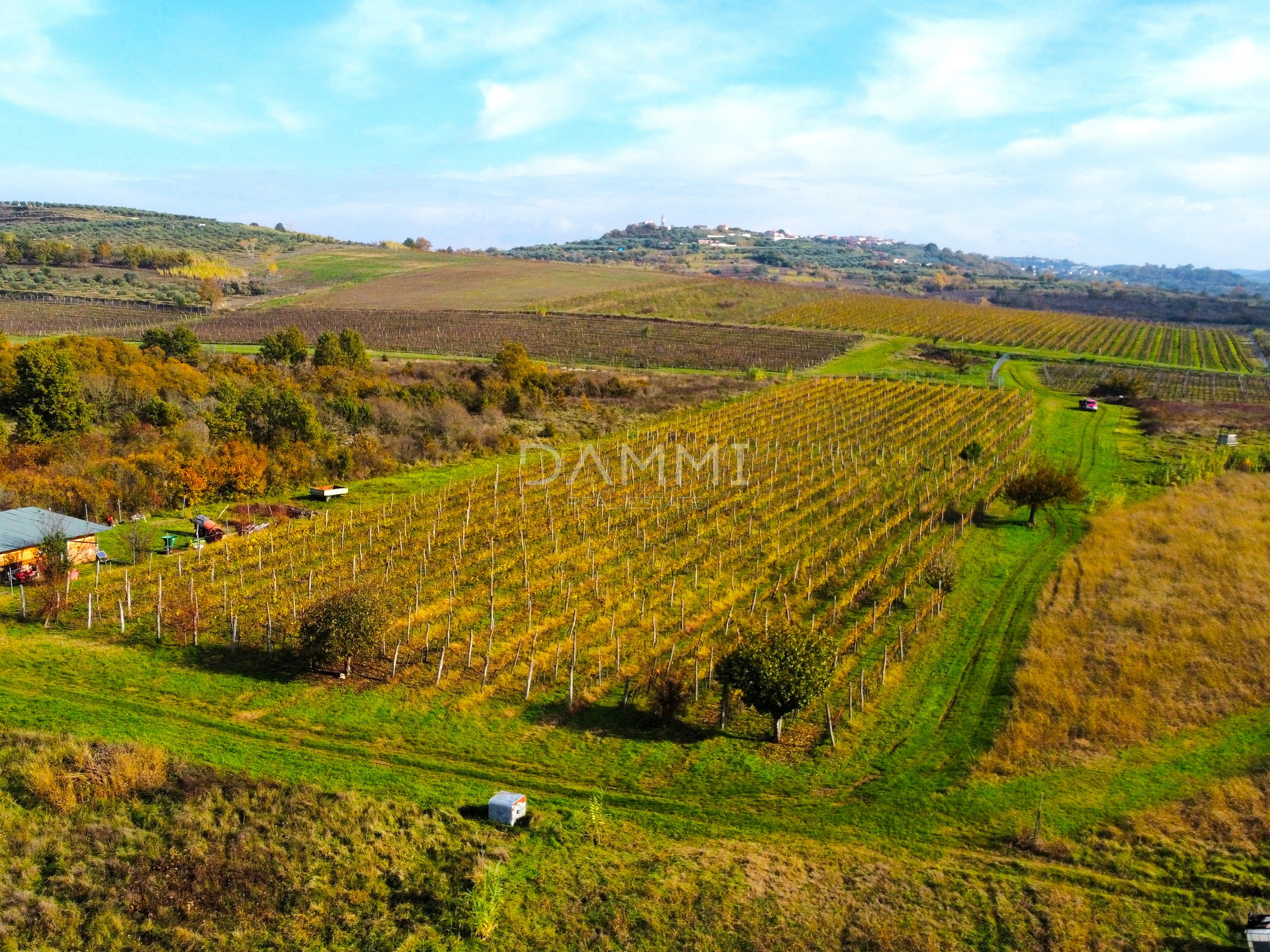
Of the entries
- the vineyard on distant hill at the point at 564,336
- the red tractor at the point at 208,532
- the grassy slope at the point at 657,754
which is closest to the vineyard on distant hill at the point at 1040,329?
the vineyard on distant hill at the point at 564,336

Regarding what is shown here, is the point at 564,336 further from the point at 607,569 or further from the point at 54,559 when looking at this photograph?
the point at 54,559

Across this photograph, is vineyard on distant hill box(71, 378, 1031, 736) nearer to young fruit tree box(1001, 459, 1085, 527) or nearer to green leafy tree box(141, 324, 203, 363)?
young fruit tree box(1001, 459, 1085, 527)

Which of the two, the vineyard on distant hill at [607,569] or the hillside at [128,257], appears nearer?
the vineyard on distant hill at [607,569]

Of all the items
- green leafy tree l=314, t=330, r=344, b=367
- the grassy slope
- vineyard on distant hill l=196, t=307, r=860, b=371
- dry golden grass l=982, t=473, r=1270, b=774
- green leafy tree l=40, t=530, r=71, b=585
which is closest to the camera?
the grassy slope

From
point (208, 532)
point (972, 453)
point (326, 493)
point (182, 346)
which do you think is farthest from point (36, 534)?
point (972, 453)

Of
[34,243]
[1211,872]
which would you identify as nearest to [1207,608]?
[1211,872]

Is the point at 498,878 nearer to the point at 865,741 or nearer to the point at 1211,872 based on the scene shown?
the point at 865,741

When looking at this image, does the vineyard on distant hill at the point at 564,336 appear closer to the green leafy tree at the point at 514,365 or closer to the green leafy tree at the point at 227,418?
the green leafy tree at the point at 514,365

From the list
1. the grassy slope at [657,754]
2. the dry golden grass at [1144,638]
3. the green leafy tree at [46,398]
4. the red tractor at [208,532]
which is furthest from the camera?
the green leafy tree at [46,398]

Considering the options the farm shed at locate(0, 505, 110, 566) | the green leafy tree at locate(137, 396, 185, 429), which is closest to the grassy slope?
the farm shed at locate(0, 505, 110, 566)
